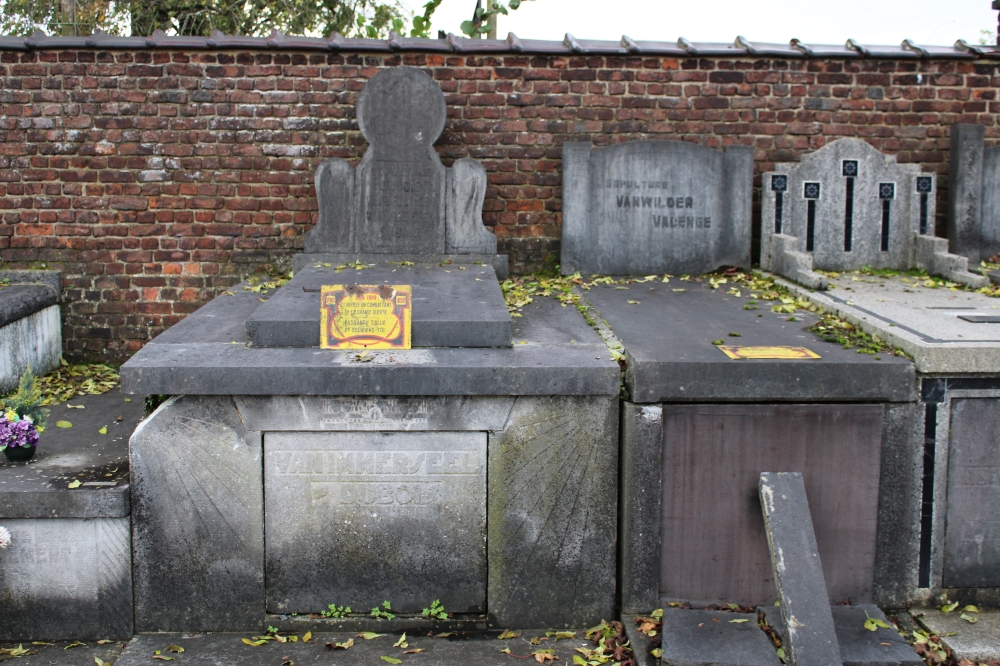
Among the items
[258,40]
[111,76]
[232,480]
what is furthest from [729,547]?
[111,76]

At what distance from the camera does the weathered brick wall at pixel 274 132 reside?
6.14 meters

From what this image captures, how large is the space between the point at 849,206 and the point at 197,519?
16.0ft

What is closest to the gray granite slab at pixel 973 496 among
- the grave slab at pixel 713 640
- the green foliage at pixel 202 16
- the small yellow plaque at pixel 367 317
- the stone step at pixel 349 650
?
the grave slab at pixel 713 640

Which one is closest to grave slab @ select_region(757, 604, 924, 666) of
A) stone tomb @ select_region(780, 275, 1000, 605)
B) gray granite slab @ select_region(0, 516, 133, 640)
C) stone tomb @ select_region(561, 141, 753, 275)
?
stone tomb @ select_region(780, 275, 1000, 605)

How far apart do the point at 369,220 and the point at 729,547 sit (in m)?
3.37

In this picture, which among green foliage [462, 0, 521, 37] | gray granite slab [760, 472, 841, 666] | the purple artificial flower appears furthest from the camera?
green foliage [462, 0, 521, 37]

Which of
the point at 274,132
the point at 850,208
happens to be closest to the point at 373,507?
the point at 274,132

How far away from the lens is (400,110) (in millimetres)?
5754

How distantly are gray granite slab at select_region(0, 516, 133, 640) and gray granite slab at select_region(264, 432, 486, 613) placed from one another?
1.96ft

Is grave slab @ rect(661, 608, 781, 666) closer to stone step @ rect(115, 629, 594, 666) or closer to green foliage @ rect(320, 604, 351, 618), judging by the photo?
stone step @ rect(115, 629, 594, 666)

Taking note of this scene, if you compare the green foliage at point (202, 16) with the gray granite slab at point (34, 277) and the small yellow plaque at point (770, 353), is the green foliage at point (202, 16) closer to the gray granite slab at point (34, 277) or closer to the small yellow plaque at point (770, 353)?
the gray granite slab at point (34, 277)

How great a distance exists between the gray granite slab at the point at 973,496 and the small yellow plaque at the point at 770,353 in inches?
24.8

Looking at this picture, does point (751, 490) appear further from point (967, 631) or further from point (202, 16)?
point (202, 16)

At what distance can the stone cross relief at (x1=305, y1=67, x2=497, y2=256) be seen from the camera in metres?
5.73
